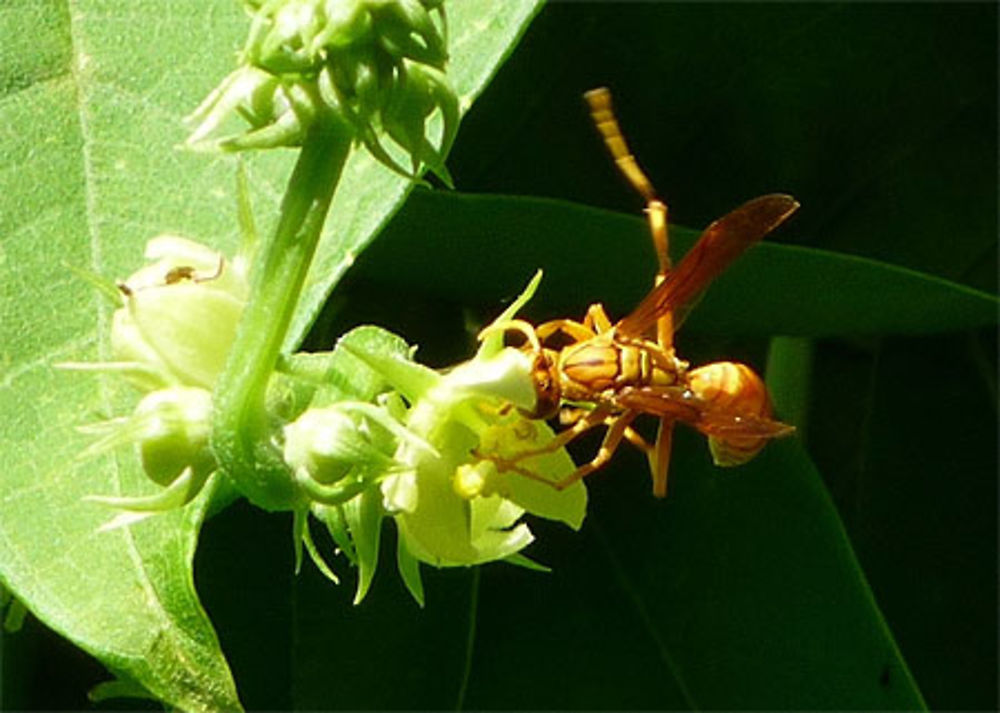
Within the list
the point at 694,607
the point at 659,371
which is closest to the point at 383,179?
the point at 659,371

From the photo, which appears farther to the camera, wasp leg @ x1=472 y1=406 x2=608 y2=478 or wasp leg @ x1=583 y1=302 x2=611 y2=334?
wasp leg @ x1=583 y1=302 x2=611 y2=334

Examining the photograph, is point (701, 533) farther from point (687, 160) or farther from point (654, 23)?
point (654, 23)

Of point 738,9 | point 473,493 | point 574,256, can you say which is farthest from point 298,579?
point 738,9

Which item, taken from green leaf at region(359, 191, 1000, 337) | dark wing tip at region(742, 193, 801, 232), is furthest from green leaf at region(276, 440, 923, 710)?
dark wing tip at region(742, 193, 801, 232)

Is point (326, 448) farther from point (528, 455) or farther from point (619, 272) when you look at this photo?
point (619, 272)

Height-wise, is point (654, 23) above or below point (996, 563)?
above

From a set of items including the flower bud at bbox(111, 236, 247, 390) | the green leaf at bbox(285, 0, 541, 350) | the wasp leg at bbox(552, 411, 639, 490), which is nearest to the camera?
the flower bud at bbox(111, 236, 247, 390)

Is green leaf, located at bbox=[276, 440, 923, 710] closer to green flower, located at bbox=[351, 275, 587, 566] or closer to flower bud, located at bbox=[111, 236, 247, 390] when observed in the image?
green flower, located at bbox=[351, 275, 587, 566]
